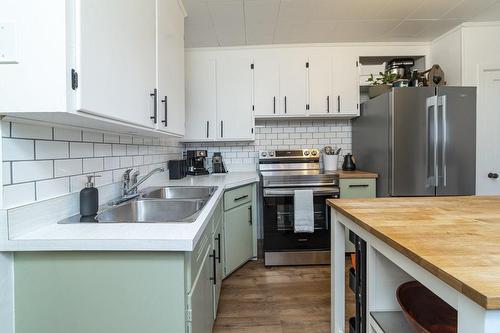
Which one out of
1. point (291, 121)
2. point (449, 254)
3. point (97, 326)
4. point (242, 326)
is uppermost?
point (291, 121)

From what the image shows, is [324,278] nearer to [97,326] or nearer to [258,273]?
[258,273]

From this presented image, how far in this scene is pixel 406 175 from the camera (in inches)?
93.3

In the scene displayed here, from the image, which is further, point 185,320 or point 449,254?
point 185,320

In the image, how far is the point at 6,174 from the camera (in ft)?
2.81

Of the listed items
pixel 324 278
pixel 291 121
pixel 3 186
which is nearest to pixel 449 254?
pixel 3 186

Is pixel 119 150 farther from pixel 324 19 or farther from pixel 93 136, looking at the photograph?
pixel 324 19

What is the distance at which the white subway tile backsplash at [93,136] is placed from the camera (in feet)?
4.14

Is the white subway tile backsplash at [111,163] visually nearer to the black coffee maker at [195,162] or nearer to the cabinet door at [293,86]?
the black coffee maker at [195,162]

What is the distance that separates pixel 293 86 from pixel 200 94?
1.04 m

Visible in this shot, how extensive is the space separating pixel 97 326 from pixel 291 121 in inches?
110

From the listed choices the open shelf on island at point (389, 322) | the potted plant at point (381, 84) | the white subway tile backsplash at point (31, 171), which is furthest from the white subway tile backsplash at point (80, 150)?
the potted plant at point (381, 84)

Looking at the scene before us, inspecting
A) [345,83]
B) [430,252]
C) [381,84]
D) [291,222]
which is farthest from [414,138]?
[430,252]

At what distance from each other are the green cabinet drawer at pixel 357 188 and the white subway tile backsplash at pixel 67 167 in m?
2.23

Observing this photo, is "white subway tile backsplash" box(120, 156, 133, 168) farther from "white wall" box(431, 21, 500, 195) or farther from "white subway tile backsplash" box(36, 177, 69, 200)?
"white wall" box(431, 21, 500, 195)
